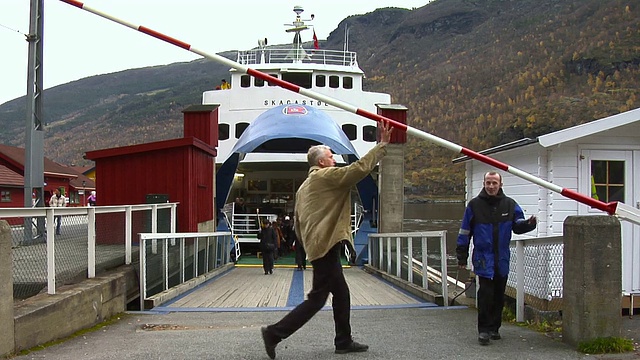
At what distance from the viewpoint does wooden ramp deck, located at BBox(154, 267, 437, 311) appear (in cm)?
855

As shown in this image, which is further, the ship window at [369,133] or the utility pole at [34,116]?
the ship window at [369,133]

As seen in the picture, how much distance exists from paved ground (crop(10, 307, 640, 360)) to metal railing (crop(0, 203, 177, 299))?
71 centimetres

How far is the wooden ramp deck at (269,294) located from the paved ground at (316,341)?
1337 millimetres

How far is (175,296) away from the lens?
9086 mm

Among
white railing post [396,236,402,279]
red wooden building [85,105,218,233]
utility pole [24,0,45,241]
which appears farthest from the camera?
utility pole [24,0,45,241]

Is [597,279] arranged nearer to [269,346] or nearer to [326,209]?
[326,209]

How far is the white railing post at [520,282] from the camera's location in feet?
21.5

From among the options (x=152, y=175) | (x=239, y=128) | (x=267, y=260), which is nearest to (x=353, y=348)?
(x=152, y=175)

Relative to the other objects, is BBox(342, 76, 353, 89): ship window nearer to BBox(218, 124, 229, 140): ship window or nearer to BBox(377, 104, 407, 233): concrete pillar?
BBox(218, 124, 229, 140): ship window

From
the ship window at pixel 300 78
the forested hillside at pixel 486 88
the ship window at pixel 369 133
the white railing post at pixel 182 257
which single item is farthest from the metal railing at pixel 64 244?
the forested hillside at pixel 486 88

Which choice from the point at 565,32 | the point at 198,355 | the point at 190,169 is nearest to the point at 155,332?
the point at 198,355

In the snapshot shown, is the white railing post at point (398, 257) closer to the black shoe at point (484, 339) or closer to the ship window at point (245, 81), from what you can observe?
the black shoe at point (484, 339)

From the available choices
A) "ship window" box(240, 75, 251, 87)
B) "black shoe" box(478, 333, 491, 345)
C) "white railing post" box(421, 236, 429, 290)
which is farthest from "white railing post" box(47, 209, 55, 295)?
"ship window" box(240, 75, 251, 87)

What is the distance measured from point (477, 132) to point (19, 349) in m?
109
